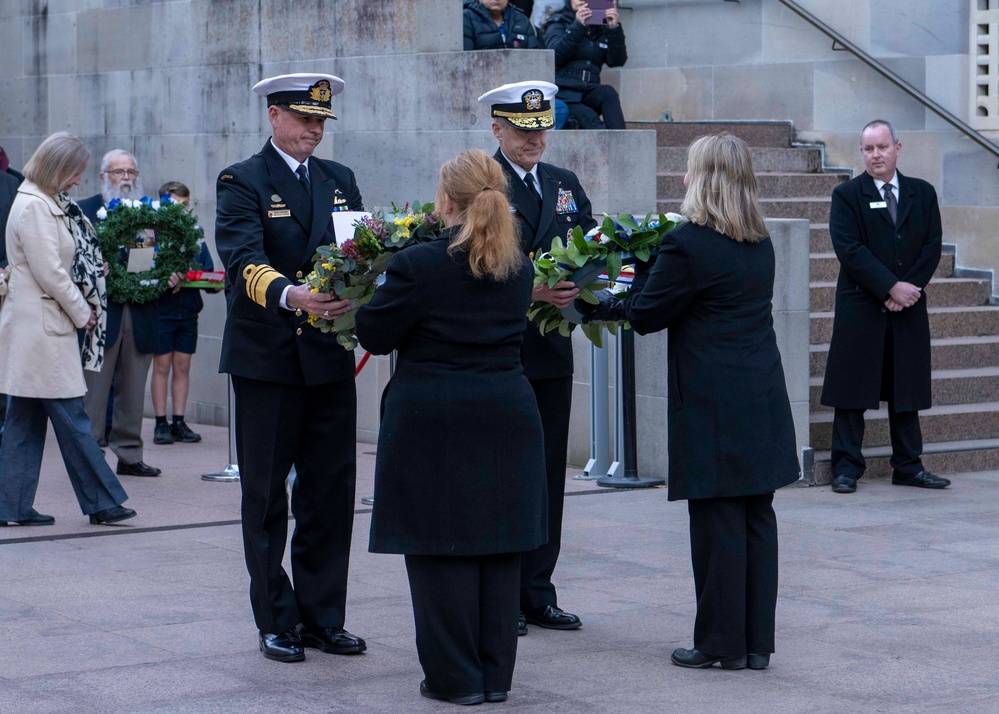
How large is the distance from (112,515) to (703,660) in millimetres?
3897

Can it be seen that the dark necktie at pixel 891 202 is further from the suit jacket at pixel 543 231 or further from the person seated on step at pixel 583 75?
the suit jacket at pixel 543 231

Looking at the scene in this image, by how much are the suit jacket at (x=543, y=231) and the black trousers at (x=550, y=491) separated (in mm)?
69

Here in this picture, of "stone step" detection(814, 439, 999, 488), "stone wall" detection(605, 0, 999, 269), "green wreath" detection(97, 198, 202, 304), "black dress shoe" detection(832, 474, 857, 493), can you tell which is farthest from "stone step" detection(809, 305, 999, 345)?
"green wreath" detection(97, 198, 202, 304)

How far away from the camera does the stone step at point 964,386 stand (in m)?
10.4

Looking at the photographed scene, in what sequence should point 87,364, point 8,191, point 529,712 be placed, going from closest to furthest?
point 529,712, point 87,364, point 8,191

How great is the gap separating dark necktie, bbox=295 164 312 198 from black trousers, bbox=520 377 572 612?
45.6 inches

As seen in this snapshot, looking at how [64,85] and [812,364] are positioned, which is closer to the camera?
[812,364]

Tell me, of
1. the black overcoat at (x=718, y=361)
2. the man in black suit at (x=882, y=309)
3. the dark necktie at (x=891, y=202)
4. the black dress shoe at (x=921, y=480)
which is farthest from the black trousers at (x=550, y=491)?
the dark necktie at (x=891, y=202)

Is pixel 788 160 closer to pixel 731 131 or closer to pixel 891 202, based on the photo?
pixel 731 131

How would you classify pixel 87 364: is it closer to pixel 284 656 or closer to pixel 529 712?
pixel 284 656

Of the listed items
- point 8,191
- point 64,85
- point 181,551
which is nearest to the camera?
point 181,551

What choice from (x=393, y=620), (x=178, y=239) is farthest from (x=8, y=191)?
(x=393, y=620)

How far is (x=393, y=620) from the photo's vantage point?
6141 millimetres

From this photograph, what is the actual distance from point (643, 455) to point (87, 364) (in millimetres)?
3453
